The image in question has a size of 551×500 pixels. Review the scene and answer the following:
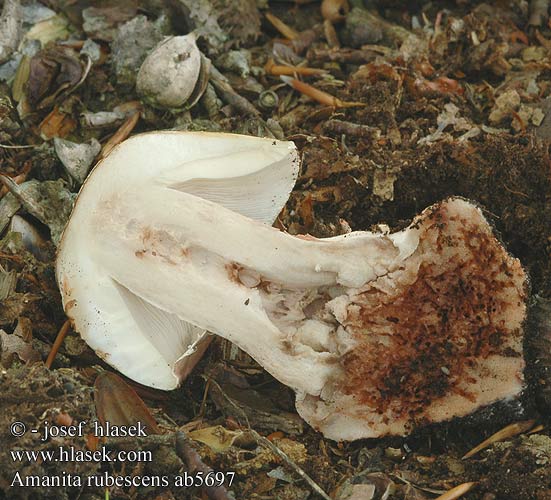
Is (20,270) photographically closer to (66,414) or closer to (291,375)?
(66,414)

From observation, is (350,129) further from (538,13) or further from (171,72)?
(538,13)

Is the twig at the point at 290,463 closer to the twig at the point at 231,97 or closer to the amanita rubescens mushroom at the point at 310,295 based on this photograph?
the amanita rubescens mushroom at the point at 310,295

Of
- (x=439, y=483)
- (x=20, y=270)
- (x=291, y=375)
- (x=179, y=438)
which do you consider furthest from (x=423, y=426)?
(x=20, y=270)

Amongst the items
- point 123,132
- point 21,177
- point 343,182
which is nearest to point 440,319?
point 343,182

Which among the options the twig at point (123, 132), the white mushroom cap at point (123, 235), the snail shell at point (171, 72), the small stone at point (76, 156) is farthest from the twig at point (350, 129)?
the small stone at point (76, 156)

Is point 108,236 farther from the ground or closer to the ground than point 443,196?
farther from the ground

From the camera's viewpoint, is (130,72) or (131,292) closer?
(131,292)
